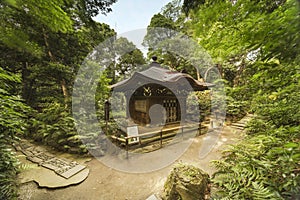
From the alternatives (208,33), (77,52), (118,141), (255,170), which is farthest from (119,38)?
(255,170)

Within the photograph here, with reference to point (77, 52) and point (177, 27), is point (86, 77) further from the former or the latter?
point (177, 27)

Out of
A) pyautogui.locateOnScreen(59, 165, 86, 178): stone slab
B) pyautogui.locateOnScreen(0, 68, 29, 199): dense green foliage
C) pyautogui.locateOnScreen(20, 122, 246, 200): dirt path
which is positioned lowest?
pyautogui.locateOnScreen(20, 122, 246, 200): dirt path

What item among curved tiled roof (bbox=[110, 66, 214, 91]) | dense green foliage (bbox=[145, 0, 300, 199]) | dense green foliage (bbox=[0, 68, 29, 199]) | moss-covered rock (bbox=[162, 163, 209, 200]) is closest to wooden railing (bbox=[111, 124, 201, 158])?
curved tiled roof (bbox=[110, 66, 214, 91])

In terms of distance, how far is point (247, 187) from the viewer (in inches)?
67.9

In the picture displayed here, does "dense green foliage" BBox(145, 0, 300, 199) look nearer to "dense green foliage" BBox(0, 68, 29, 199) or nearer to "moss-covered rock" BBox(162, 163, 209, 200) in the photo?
"moss-covered rock" BBox(162, 163, 209, 200)

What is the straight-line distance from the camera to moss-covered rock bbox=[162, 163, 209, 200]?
2.30 m

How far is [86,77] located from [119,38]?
12.1m

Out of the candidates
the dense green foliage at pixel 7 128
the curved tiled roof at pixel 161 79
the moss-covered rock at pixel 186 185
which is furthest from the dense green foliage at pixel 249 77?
the curved tiled roof at pixel 161 79

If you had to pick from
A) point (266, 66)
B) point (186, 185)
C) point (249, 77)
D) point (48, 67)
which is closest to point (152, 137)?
point (186, 185)

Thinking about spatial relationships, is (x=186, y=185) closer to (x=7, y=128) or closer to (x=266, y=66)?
(x=266, y=66)

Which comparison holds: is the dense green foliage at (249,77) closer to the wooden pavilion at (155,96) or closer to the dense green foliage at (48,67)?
the dense green foliage at (48,67)

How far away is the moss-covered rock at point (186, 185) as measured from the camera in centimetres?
230

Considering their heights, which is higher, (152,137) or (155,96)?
(155,96)

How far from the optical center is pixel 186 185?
2.35m
